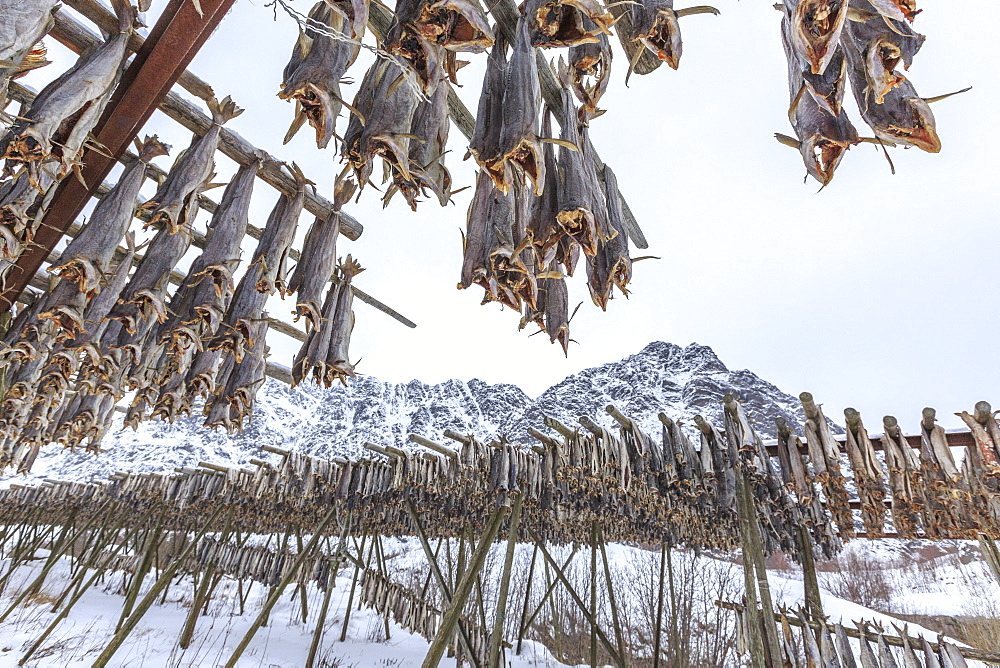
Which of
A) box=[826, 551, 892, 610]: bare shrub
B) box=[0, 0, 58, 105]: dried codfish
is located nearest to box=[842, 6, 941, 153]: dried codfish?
box=[0, 0, 58, 105]: dried codfish

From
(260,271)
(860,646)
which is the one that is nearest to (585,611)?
(860,646)

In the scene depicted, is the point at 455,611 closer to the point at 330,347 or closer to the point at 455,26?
the point at 330,347

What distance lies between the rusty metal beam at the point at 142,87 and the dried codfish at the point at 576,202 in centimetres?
186

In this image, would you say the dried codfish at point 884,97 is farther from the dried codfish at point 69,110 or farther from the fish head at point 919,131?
the dried codfish at point 69,110

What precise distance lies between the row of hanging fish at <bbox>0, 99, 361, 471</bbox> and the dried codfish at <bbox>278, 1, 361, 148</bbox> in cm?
138

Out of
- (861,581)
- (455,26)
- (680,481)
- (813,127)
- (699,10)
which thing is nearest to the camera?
(813,127)

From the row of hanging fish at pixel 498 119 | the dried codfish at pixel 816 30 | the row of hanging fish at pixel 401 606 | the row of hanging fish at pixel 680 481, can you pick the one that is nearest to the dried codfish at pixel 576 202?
the row of hanging fish at pixel 498 119

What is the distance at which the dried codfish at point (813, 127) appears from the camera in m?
0.95

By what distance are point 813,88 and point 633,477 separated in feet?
16.7

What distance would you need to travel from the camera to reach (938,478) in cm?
445

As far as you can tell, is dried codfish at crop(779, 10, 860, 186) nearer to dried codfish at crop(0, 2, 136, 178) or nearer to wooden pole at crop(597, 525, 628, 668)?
dried codfish at crop(0, 2, 136, 178)

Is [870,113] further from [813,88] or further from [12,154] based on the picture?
[12,154]

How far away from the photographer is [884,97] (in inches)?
35.6

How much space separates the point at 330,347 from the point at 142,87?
5.39ft
